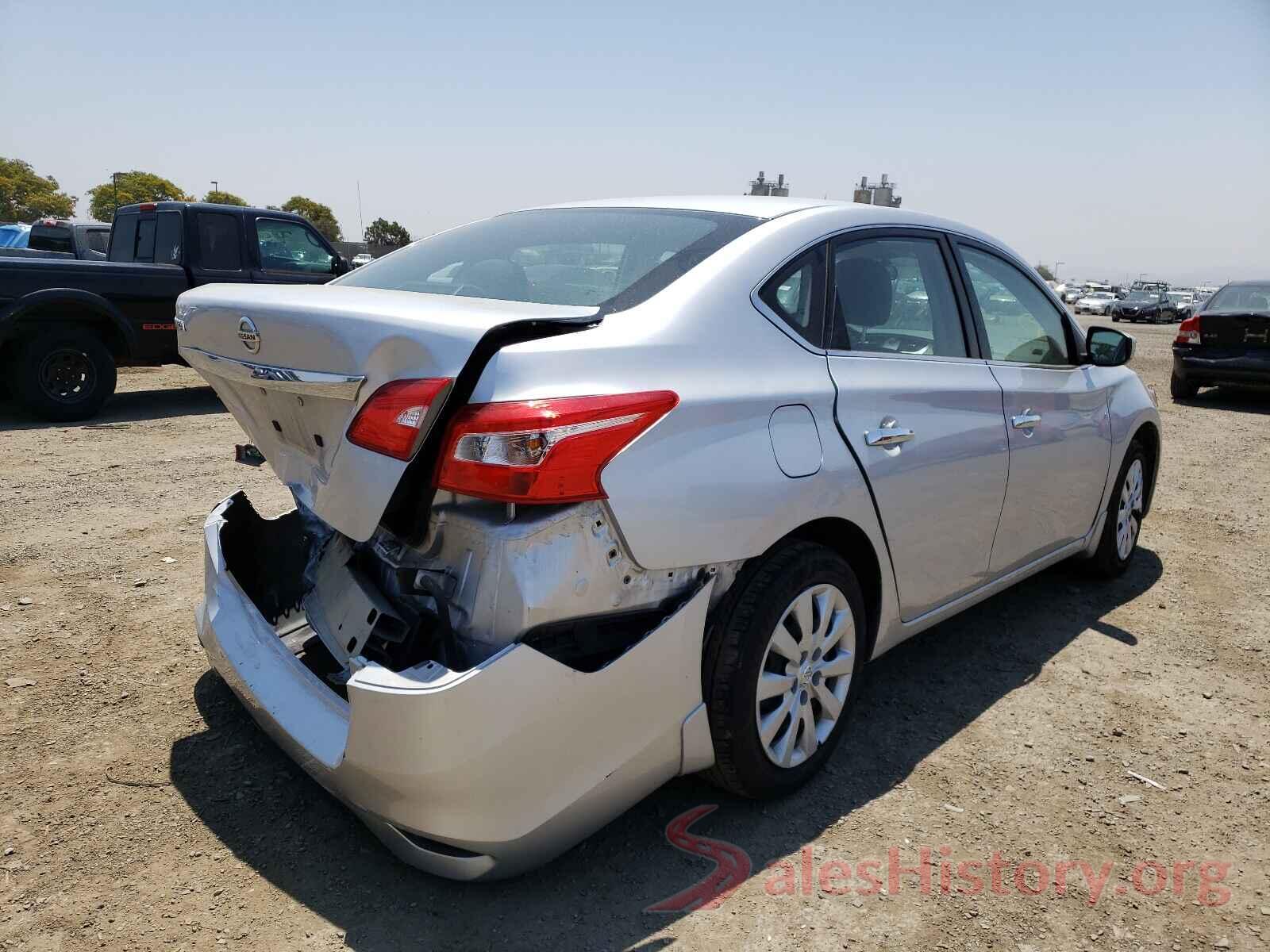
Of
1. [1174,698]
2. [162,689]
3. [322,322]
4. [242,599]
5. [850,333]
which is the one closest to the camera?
[322,322]

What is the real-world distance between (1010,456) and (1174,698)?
116 centimetres

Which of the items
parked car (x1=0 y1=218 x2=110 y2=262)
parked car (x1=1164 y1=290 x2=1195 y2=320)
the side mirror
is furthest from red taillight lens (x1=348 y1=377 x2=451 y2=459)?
parked car (x1=1164 y1=290 x2=1195 y2=320)

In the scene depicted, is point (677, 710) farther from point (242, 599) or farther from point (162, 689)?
point (162, 689)

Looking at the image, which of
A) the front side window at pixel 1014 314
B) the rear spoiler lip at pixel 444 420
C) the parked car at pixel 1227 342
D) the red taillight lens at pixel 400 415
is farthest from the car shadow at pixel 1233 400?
the red taillight lens at pixel 400 415

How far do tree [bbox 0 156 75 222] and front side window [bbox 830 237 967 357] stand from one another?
68.7 m

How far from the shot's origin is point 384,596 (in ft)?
7.86

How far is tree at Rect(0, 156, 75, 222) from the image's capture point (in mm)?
59709

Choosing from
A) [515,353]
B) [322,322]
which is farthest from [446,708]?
[322,322]

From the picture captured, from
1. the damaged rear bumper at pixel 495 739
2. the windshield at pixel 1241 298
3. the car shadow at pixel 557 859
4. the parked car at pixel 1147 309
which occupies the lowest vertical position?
the car shadow at pixel 557 859

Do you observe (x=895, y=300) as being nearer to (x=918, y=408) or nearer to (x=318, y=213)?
(x=918, y=408)

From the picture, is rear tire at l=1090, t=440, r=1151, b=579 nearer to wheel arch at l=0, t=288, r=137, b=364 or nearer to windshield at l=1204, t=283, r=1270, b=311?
wheel arch at l=0, t=288, r=137, b=364

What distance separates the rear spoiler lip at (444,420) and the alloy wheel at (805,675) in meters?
0.97

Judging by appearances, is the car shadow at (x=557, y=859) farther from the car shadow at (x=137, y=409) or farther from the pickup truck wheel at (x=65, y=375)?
the pickup truck wheel at (x=65, y=375)

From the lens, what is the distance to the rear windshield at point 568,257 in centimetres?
251
